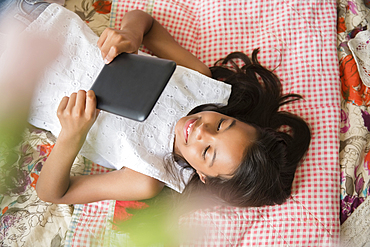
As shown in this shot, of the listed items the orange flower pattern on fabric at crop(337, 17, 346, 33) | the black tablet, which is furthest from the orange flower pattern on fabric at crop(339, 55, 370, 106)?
the black tablet

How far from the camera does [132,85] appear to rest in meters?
0.61

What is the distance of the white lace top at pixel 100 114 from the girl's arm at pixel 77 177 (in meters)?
0.04

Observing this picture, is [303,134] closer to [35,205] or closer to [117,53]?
[117,53]

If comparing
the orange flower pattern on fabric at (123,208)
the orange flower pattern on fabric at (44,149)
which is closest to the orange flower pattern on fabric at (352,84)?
the orange flower pattern on fabric at (123,208)

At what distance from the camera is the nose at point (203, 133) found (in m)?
0.72

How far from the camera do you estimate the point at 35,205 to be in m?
0.85

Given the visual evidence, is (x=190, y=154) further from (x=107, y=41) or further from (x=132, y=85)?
(x=107, y=41)

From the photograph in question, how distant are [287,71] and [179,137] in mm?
522

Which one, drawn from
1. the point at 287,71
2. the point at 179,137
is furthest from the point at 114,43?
the point at 287,71

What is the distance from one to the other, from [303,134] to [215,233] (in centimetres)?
44

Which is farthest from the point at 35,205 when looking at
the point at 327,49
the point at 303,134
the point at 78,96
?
the point at 327,49

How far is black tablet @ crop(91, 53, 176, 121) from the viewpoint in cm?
59

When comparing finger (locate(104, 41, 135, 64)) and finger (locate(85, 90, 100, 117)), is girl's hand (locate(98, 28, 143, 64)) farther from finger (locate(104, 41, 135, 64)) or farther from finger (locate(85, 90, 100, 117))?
finger (locate(85, 90, 100, 117))

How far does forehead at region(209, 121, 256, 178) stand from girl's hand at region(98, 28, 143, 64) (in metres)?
0.35
